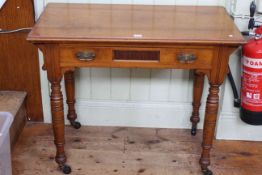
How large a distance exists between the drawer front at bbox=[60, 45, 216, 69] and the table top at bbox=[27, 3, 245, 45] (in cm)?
7

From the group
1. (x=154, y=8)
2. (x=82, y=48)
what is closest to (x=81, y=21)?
(x=82, y=48)

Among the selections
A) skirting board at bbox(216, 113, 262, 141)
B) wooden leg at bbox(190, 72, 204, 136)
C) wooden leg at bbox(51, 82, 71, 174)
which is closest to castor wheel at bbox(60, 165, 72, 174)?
wooden leg at bbox(51, 82, 71, 174)

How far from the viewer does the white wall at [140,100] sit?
253cm

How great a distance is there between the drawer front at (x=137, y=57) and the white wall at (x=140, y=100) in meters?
0.57

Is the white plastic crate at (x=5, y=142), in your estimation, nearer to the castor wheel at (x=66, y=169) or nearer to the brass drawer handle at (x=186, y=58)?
the castor wheel at (x=66, y=169)

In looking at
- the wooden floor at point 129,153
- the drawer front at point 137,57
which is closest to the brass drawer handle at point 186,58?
the drawer front at point 137,57

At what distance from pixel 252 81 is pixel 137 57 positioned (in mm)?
649

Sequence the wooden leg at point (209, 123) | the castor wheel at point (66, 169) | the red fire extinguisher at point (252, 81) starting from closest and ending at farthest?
the wooden leg at point (209, 123) < the red fire extinguisher at point (252, 81) < the castor wheel at point (66, 169)

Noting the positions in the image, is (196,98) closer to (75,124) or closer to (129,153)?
(129,153)

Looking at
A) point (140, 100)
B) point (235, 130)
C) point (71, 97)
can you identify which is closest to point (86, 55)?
point (71, 97)

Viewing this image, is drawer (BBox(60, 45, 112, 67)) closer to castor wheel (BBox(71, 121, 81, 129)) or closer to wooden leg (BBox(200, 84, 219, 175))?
wooden leg (BBox(200, 84, 219, 175))

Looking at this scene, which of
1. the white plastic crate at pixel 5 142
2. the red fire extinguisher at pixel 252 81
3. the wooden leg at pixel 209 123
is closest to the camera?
the white plastic crate at pixel 5 142

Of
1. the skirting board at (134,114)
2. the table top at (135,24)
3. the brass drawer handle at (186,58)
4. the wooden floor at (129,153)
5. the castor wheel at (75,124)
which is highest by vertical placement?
the table top at (135,24)

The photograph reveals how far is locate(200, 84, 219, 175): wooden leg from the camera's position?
6.64 ft
